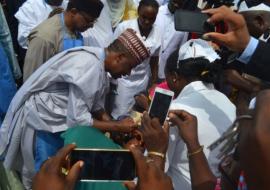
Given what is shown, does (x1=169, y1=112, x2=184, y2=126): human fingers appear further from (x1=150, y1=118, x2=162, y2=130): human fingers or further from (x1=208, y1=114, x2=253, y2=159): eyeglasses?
(x1=208, y1=114, x2=253, y2=159): eyeglasses

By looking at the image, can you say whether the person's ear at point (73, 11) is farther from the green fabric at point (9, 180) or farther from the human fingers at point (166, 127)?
the human fingers at point (166, 127)

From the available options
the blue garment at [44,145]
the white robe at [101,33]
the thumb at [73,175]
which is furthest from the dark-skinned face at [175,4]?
the thumb at [73,175]

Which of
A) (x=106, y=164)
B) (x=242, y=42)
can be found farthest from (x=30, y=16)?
(x=106, y=164)

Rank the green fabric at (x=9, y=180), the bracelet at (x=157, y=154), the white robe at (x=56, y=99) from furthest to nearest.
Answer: the green fabric at (x=9, y=180), the white robe at (x=56, y=99), the bracelet at (x=157, y=154)

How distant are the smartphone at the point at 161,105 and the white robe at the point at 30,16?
7.99ft

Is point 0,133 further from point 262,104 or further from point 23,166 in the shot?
point 262,104

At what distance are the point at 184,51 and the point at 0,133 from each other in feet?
4.41

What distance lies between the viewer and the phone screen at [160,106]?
198 cm

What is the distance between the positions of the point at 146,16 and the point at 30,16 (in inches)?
43.6

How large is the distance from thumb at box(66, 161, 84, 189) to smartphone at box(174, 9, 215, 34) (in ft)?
3.12

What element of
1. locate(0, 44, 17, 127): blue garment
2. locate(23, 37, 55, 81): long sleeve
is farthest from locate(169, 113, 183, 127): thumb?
locate(0, 44, 17, 127): blue garment

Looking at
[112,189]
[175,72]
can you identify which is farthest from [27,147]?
[112,189]

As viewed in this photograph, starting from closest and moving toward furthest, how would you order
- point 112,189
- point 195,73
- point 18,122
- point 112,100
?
point 112,189
point 195,73
point 18,122
point 112,100

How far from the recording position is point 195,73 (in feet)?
7.55
